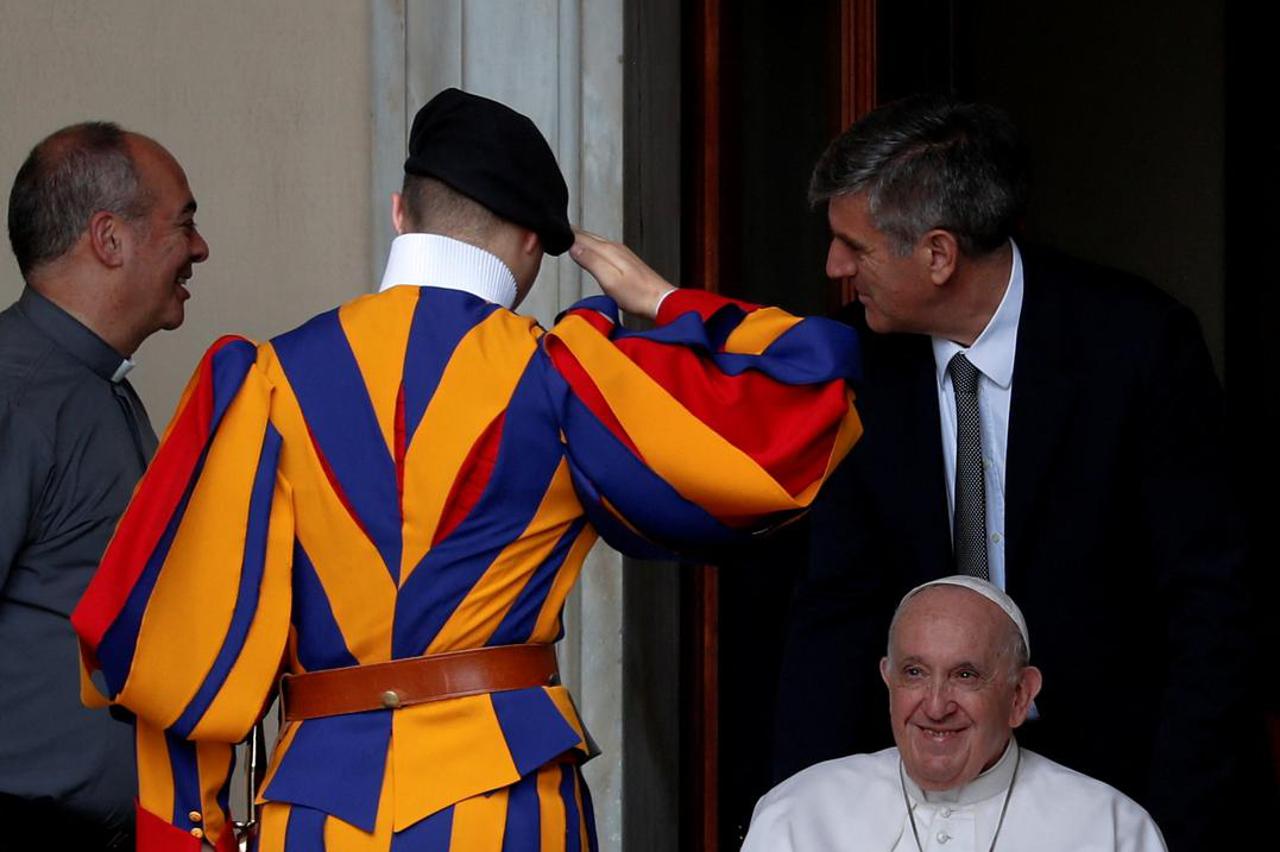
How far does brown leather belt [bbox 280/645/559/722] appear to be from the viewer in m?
2.49

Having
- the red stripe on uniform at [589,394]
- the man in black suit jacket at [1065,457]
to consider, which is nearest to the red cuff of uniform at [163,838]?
the red stripe on uniform at [589,394]

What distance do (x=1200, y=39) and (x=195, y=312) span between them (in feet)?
12.4

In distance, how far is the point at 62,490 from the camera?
3072 millimetres

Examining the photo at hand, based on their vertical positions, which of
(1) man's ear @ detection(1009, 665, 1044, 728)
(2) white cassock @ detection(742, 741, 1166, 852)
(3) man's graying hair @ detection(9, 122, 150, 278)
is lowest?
(2) white cassock @ detection(742, 741, 1166, 852)

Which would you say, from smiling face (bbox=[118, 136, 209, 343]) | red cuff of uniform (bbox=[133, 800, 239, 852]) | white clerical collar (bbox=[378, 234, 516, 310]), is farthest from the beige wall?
red cuff of uniform (bbox=[133, 800, 239, 852])

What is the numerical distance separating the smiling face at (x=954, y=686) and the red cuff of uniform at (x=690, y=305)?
0.52m

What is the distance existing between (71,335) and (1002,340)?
4.56 ft

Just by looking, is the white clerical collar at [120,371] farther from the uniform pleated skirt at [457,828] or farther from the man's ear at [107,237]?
the uniform pleated skirt at [457,828]

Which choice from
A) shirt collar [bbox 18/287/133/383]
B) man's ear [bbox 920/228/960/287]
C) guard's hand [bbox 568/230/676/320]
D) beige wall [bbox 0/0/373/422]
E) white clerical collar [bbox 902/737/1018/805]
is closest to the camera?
guard's hand [bbox 568/230/676/320]

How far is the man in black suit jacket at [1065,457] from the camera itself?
2941 millimetres

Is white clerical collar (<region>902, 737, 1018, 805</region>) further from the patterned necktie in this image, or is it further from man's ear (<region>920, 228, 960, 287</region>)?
man's ear (<region>920, 228, 960, 287</region>)

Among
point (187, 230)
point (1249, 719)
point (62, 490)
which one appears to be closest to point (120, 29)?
point (187, 230)

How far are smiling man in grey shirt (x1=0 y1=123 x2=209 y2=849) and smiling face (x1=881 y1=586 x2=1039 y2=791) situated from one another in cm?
117

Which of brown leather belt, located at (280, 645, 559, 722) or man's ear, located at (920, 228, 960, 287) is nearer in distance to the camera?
brown leather belt, located at (280, 645, 559, 722)
